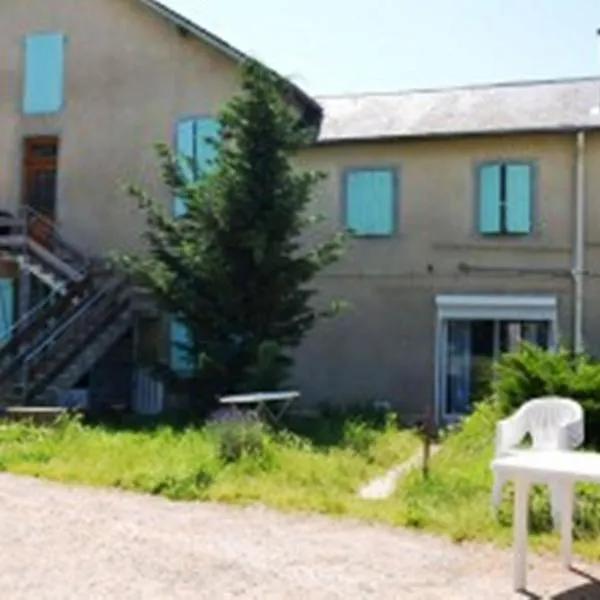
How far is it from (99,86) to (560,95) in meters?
10.3

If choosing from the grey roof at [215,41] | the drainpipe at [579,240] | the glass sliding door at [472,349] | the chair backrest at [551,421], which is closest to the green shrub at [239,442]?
the chair backrest at [551,421]

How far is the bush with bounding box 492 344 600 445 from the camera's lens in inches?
516

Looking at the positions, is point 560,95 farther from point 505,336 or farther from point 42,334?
point 42,334

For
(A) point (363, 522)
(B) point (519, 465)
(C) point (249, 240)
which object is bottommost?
(A) point (363, 522)

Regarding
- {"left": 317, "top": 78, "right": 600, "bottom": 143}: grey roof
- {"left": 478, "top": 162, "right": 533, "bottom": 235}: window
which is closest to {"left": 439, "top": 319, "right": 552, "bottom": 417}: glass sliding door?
{"left": 478, "top": 162, "right": 533, "bottom": 235}: window

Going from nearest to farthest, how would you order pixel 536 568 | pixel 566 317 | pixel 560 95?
pixel 536 568 < pixel 566 317 < pixel 560 95

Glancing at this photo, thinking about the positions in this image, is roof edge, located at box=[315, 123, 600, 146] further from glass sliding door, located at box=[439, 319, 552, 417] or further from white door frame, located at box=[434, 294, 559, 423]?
glass sliding door, located at box=[439, 319, 552, 417]

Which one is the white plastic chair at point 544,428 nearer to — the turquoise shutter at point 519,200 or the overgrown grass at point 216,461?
the overgrown grass at point 216,461

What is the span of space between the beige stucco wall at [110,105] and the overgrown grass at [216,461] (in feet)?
27.6

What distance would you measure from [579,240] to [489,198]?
6.32 feet

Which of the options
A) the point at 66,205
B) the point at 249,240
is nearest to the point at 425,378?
the point at 249,240

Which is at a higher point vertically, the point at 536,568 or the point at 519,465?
the point at 519,465

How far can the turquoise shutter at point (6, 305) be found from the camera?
22797 millimetres

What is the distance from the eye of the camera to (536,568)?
7.55m
